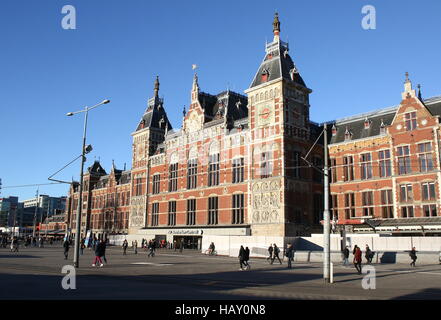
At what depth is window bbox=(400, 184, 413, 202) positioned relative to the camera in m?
41.2

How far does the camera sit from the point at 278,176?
4459cm

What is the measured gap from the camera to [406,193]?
41469mm

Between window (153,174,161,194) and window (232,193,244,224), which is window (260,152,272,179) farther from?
window (153,174,161,194)

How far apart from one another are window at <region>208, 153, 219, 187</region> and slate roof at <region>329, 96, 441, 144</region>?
47.7 feet

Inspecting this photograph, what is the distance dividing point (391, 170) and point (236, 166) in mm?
17385

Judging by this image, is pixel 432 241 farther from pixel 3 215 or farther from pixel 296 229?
pixel 3 215

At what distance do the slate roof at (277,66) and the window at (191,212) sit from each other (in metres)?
17.6

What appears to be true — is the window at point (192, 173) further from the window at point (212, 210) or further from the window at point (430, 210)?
the window at point (430, 210)

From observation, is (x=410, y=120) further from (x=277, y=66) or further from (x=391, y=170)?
(x=277, y=66)

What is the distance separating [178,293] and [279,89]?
117 ft

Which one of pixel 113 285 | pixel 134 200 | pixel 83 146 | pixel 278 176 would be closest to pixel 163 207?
pixel 134 200

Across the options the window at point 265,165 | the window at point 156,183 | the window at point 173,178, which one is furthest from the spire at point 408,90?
the window at point 156,183

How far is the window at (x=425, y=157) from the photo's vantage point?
40.2 meters

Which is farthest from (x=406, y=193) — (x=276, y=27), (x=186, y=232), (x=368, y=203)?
(x=186, y=232)
